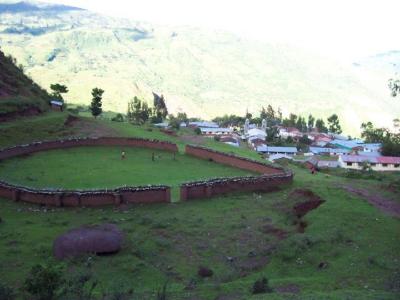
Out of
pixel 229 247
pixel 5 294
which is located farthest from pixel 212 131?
pixel 5 294

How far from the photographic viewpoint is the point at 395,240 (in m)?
21.8

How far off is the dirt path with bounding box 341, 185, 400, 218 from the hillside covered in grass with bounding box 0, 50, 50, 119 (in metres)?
37.1

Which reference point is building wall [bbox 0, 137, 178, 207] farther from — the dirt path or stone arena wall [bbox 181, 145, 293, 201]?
the dirt path

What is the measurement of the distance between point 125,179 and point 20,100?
27.3 metres

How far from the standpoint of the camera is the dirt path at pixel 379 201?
2606cm

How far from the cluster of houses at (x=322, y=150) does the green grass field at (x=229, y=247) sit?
132 feet

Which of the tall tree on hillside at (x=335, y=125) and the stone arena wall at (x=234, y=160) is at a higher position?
the tall tree on hillside at (x=335, y=125)

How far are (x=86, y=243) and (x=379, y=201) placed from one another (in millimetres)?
16808

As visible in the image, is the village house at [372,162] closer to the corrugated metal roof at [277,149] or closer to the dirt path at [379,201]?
the corrugated metal roof at [277,149]

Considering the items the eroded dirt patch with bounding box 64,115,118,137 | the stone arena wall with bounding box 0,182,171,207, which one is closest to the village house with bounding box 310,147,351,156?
the eroded dirt patch with bounding box 64,115,118,137

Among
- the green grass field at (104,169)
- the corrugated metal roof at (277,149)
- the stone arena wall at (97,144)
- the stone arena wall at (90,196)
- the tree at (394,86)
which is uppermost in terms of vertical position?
the tree at (394,86)

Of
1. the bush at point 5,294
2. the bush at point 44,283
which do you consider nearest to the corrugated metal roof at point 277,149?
the bush at point 5,294

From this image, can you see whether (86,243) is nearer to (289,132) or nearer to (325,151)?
(325,151)

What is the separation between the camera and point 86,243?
813 inches
